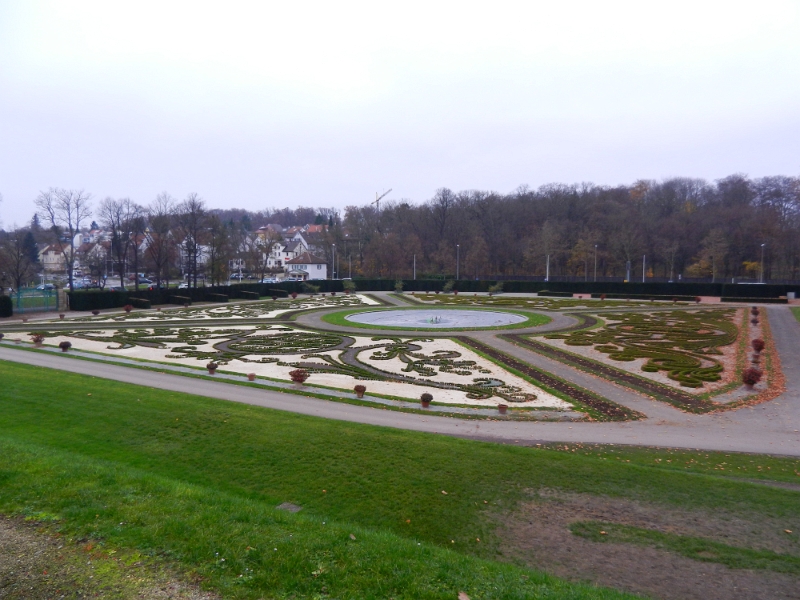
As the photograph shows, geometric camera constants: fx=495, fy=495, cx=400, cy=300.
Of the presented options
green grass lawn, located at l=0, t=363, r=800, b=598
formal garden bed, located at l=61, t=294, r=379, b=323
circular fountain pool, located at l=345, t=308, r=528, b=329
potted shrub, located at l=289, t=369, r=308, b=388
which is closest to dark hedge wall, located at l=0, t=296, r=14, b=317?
formal garden bed, located at l=61, t=294, r=379, b=323

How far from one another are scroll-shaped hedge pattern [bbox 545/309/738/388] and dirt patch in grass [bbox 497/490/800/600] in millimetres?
12979

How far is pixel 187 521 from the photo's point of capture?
7609 millimetres

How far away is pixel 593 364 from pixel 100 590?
2272cm

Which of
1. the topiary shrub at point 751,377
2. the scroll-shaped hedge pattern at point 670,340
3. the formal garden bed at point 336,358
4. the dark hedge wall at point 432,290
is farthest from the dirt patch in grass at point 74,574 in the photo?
the dark hedge wall at point 432,290

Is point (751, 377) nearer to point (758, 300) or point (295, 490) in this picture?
point (295, 490)

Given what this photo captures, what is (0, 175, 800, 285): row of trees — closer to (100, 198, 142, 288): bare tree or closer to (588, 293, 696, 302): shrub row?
(100, 198, 142, 288): bare tree

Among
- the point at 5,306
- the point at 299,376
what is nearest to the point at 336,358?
the point at 299,376

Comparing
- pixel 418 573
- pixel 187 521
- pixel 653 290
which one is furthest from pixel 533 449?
pixel 653 290

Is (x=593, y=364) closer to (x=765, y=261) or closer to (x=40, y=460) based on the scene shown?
(x=40, y=460)

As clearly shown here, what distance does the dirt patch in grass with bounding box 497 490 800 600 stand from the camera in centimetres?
736

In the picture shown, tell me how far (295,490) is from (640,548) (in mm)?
6688

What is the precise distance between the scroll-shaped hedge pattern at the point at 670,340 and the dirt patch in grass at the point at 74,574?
20.8 m

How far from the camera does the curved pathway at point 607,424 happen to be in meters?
14.3

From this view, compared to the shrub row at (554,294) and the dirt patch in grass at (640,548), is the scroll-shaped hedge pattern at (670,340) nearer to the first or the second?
the dirt patch in grass at (640,548)
